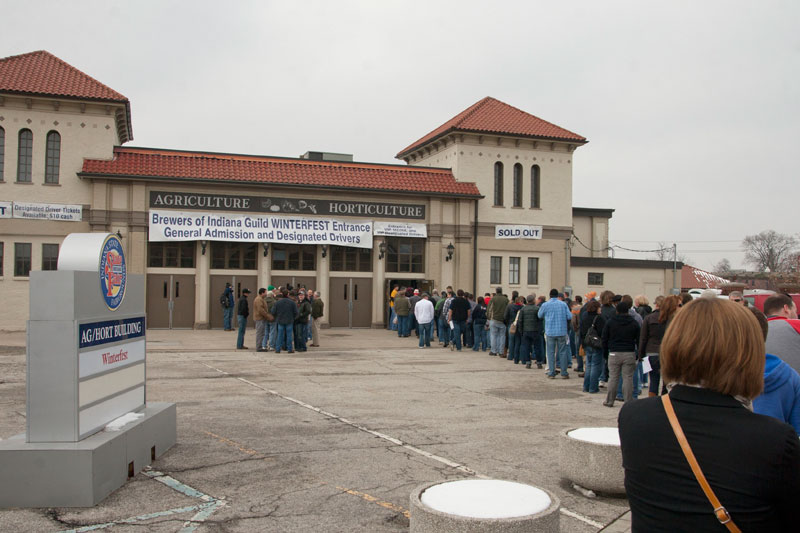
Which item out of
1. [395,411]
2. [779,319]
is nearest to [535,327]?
[395,411]

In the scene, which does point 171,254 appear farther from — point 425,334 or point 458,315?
point 458,315

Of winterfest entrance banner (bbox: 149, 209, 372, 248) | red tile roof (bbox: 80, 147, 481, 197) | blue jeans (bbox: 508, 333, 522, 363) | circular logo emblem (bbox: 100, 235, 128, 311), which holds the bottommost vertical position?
blue jeans (bbox: 508, 333, 522, 363)

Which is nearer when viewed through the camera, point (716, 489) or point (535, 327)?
point (716, 489)

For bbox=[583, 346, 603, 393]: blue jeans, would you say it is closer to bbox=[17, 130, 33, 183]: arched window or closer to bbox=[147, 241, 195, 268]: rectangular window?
bbox=[147, 241, 195, 268]: rectangular window

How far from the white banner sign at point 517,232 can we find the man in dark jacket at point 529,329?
48.3ft

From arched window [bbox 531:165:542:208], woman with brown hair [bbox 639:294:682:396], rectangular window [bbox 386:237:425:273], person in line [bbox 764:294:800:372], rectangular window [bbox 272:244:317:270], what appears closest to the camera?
person in line [bbox 764:294:800:372]

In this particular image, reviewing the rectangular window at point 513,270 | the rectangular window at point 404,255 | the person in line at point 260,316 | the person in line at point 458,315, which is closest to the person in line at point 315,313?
the person in line at point 260,316

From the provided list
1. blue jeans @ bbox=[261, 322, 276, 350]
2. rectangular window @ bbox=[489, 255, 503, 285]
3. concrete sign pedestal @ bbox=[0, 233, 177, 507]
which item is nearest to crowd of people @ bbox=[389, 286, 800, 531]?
concrete sign pedestal @ bbox=[0, 233, 177, 507]

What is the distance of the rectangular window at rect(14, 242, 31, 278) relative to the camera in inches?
1053

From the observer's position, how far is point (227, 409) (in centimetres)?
1091

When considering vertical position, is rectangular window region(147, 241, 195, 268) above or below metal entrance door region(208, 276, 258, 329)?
above

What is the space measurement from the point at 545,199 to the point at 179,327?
17077 mm

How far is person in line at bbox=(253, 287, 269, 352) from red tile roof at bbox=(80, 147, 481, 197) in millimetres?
10053

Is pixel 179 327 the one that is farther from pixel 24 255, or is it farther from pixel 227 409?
pixel 227 409
